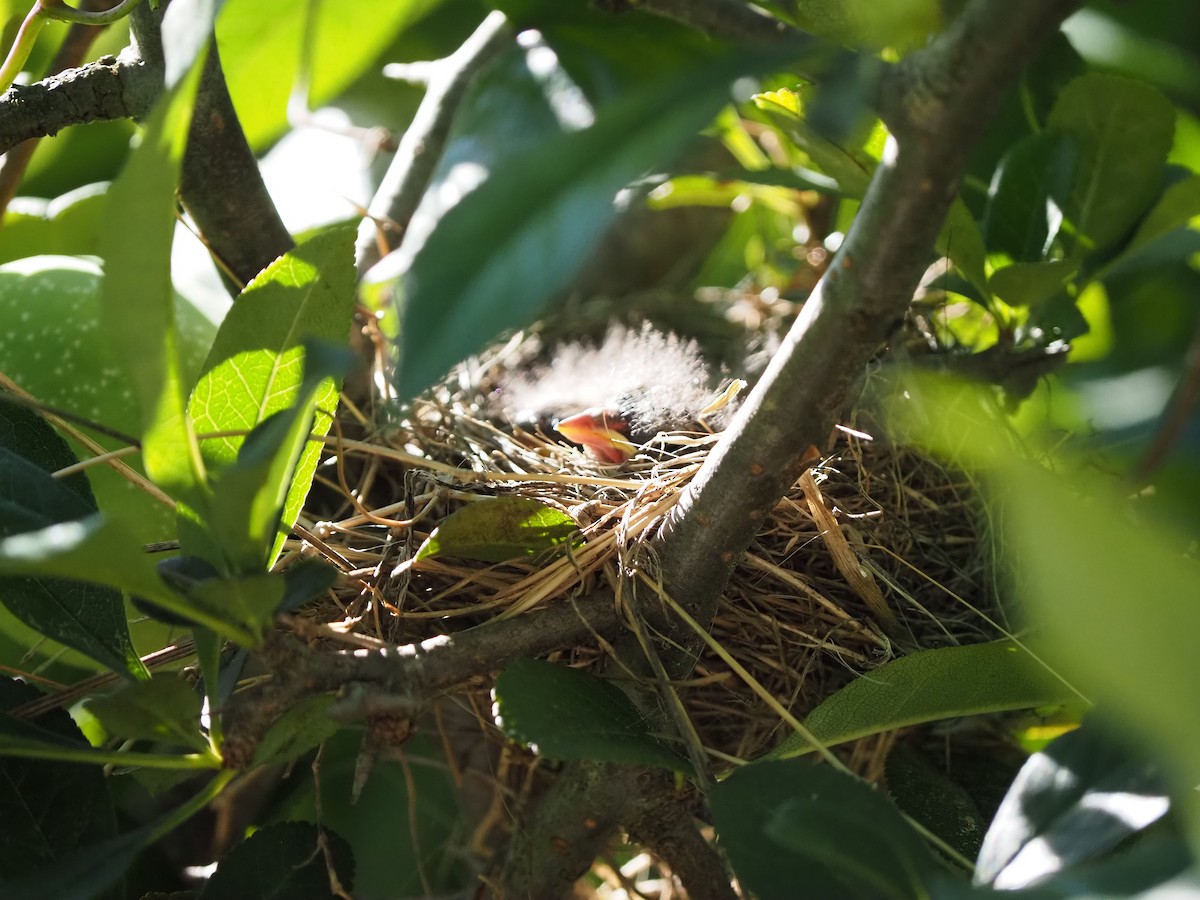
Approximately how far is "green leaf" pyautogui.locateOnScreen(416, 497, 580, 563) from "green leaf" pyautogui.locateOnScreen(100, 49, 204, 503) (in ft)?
0.67

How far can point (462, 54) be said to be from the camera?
987mm

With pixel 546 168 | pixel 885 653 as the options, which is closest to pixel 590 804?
pixel 885 653

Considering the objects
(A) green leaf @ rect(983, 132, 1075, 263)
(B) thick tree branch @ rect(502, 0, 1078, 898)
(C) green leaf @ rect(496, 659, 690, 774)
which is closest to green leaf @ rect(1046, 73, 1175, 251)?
(A) green leaf @ rect(983, 132, 1075, 263)

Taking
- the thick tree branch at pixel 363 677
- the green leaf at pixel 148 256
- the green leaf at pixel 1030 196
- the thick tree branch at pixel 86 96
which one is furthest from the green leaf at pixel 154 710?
the green leaf at pixel 1030 196

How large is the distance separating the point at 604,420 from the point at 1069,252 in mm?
394

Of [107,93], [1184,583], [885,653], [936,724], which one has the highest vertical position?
[107,93]

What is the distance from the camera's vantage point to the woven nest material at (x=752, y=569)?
65 centimetres

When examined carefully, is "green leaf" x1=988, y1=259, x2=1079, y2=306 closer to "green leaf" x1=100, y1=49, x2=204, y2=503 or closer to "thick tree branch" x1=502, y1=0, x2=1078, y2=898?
"thick tree branch" x1=502, y1=0, x2=1078, y2=898

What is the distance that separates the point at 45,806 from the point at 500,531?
0.31m

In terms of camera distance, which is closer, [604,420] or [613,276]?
[604,420]

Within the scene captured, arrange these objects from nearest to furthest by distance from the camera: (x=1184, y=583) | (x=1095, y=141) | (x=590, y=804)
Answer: (x=1184, y=583)
(x=590, y=804)
(x=1095, y=141)

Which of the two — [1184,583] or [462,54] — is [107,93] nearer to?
[462,54]

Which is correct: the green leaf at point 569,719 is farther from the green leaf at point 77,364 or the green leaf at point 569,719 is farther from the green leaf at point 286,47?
the green leaf at point 286,47

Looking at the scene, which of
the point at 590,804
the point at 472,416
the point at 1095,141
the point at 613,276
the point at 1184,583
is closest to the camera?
the point at 1184,583
